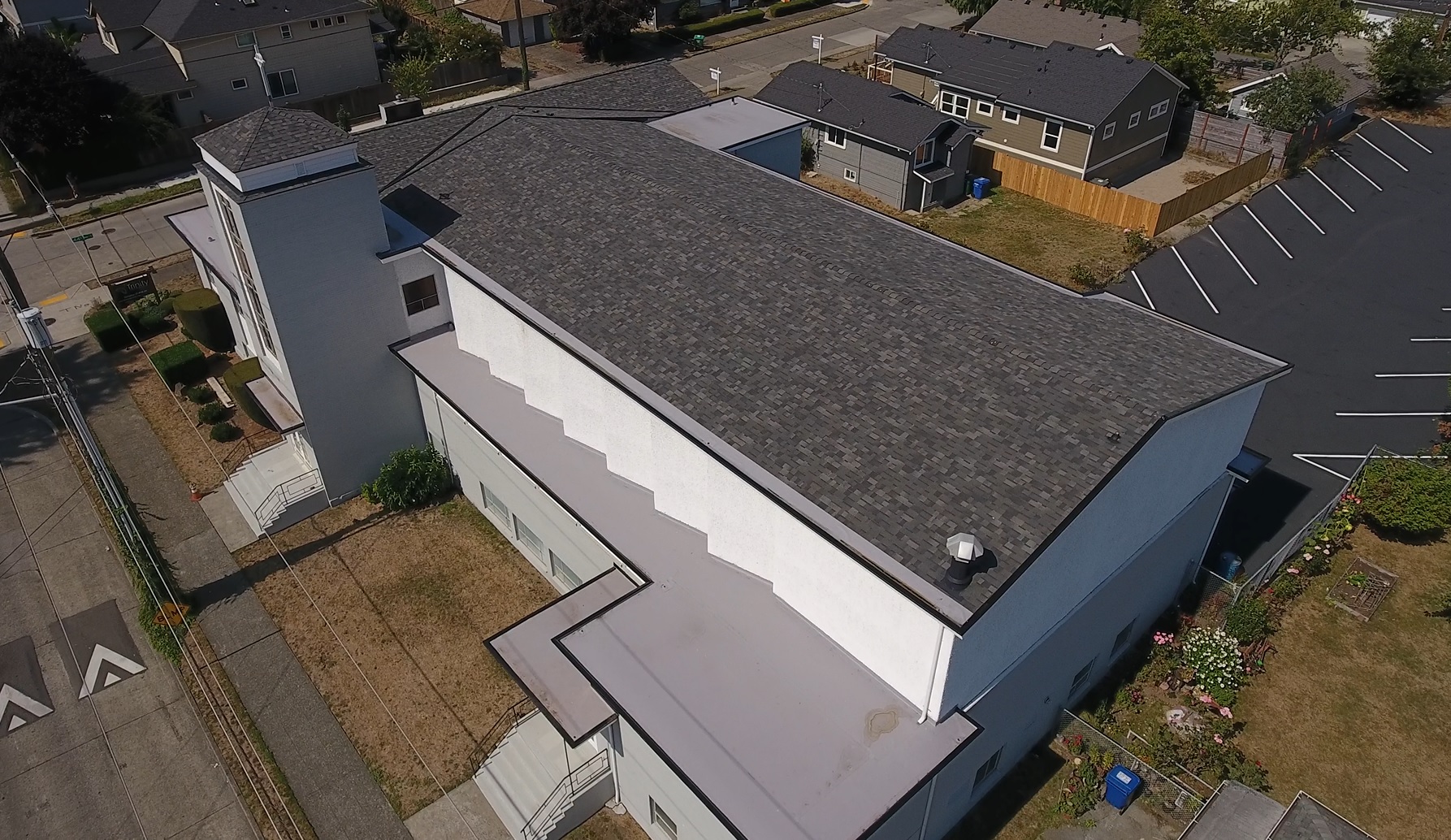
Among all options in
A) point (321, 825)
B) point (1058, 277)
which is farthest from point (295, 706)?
point (1058, 277)

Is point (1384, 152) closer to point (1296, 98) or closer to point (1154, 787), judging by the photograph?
point (1296, 98)

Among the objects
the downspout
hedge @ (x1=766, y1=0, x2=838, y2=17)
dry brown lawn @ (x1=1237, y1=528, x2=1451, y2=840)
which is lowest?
dry brown lawn @ (x1=1237, y1=528, x2=1451, y2=840)

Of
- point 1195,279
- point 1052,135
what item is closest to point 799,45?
point 1052,135

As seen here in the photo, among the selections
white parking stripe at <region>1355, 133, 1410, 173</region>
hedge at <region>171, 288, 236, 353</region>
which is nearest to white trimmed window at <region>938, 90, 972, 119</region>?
white parking stripe at <region>1355, 133, 1410, 173</region>

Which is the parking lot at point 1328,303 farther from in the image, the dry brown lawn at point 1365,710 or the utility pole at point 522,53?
the utility pole at point 522,53

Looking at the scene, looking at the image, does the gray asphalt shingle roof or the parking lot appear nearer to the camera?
the parking lot

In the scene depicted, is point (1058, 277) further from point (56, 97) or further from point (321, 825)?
point (56, 97)

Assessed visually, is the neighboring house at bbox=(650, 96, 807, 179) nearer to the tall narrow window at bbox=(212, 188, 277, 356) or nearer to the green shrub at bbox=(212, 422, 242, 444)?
the tall narrow window at bbox=(212, 188, 277, 356)

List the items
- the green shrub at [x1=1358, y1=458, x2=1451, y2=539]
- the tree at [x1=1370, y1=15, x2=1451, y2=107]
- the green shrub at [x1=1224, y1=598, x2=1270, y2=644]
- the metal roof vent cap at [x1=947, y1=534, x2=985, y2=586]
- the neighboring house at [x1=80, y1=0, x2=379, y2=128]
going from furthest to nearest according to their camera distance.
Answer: the tree at [x1=1370, y1=15, x2=1451, y2=107], the neighboring house at [x1=80, y1=0, x2=379, y2=128], the green shrub at [x1=1358, y1=458, x2=1451, y2=539], the green shrub at [x1=1224, y1=598, x2=1270, y2=644], the metal roof vent cap at [x1=947, y1=534, x2=985, y2=586]
